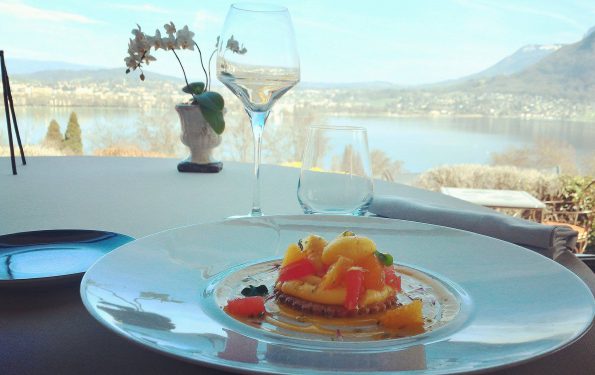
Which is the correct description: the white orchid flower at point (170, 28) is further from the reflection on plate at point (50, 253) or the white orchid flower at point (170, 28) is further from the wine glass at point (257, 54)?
the reflection on plate at point (50, 253)

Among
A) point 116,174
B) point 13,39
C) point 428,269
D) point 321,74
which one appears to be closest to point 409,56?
point 321,74

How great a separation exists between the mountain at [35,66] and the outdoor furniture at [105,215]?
687 cm

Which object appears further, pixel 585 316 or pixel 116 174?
pixel 116 174

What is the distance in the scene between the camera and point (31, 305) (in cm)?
65

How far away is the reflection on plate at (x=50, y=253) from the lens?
27.6 inches

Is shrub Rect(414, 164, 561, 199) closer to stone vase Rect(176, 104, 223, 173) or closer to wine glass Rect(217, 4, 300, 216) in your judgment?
stone vase Rect(176, 104, 223, 173)

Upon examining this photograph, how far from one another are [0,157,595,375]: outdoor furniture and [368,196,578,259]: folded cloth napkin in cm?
3

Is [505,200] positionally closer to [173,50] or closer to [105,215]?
[173,50]

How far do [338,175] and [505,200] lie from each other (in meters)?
4.90

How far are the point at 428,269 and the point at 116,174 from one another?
3.75ft

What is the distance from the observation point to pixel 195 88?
1.73 meters

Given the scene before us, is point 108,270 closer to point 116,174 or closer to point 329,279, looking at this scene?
point 329,279

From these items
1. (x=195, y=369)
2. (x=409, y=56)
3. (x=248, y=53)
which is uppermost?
(x=409, y=56)

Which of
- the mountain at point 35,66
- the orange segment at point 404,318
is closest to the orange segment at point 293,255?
the orange segment at point 404,318
